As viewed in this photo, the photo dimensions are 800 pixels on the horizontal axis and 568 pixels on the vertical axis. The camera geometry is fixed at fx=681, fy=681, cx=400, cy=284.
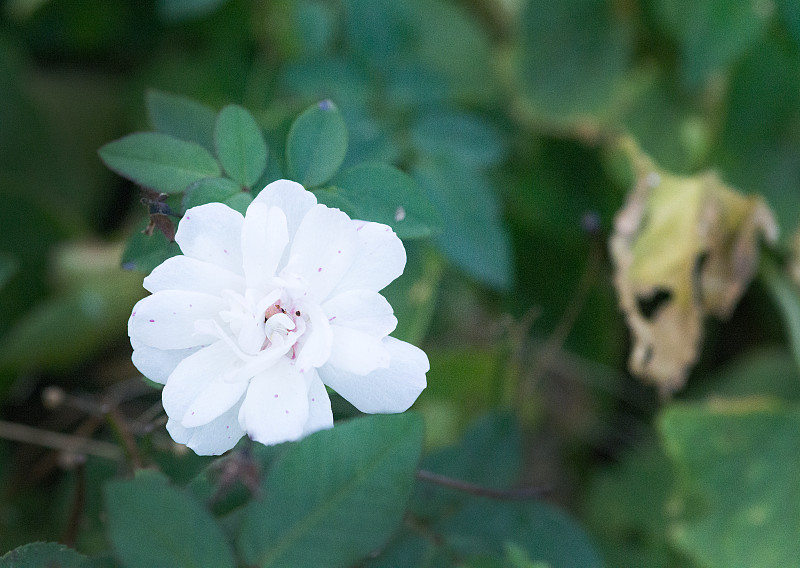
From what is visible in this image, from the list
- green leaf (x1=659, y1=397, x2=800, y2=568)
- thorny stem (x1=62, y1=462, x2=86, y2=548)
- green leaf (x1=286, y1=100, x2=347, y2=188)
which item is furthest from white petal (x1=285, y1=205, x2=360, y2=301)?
green leaf (x1=659, y1=397, x2=800, y2=568)

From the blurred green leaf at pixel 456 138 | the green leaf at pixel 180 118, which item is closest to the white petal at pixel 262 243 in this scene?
the green leaf at pixel 180 118

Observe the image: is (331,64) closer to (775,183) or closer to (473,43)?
(473,43)

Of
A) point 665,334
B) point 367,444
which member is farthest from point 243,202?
point 665,334

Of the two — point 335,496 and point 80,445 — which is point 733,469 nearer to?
point 335,496

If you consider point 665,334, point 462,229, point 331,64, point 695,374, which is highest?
point 331,64

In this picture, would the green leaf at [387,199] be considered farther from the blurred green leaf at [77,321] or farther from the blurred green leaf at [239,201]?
the blurred green leaf at [77,321]

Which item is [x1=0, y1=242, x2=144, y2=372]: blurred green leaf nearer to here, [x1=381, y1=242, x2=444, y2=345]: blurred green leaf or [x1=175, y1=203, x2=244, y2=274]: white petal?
[x1=381, y1=242, x2=444, y2=345]: blurred green leaf

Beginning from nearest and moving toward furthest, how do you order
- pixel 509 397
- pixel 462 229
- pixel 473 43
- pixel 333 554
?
1. pixel 333 554
2. pixel 462 229
3. pixel 509 397
4. pixel 473 43
